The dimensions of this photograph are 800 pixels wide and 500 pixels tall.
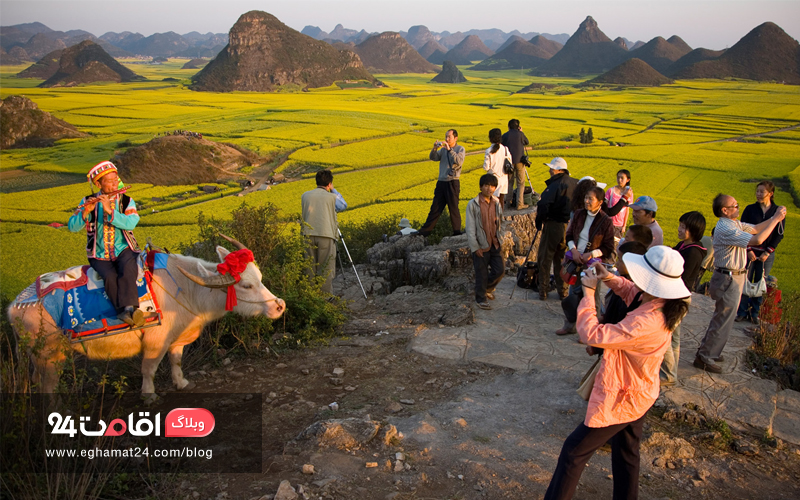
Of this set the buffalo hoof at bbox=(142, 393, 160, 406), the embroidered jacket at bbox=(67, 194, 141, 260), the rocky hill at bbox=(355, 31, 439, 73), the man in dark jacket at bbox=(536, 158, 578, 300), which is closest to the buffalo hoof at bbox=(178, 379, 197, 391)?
the buffalo hoof at bbox=(142, 393, 160, 406)

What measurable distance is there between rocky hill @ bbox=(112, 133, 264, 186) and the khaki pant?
14.7 m

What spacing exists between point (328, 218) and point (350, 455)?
3576 mm

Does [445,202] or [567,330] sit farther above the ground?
[445,202]

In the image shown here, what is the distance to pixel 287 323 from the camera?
5996 mm

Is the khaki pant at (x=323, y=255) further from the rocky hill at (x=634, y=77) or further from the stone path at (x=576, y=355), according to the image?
the rocky hill at (x=634, y=77)

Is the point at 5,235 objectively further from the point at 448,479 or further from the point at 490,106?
the point at 490,106

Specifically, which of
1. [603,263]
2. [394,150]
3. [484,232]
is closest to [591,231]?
[484,232]

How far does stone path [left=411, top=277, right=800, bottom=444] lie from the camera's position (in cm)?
458

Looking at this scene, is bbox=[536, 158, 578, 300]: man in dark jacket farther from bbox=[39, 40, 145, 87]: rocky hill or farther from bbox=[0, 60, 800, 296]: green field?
bbox=[39, 40, 145, 87]: rocky hill

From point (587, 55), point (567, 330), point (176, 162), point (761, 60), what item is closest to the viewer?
point (567, 330)

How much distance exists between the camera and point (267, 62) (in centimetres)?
6475

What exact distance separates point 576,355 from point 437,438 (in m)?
2.32

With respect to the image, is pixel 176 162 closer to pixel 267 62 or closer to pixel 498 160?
pixel 498 160

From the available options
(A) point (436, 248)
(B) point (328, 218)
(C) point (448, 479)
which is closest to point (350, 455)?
(C) point (448, 479)
